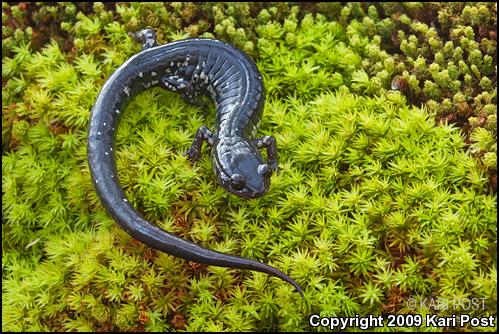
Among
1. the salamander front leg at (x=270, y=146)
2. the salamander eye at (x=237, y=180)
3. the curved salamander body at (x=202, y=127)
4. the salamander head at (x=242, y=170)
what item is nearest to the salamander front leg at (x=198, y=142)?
the curved salamander body at (x=202, y=127)

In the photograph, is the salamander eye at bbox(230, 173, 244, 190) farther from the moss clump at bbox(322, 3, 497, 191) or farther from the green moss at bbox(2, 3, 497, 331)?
the moss clump at bbox(322, 3, 497, 191)

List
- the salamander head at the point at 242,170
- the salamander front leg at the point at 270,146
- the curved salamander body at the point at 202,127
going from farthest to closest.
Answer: the salamander front leg at the point at 270,146, the salamander head at the point at 242,170, the curved salamander body at the point at 202,127

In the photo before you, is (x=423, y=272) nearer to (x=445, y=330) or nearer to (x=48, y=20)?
(x=445, y=330)

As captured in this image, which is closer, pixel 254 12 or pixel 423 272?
pixel 423 272

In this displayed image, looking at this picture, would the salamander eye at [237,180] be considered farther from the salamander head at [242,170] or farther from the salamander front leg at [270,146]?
the salamander front leg at [270,146]

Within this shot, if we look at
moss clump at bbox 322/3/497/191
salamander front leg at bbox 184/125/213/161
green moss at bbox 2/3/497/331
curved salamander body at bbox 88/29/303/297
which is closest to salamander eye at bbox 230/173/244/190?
curved salamander body at bbox 88/29/303/297

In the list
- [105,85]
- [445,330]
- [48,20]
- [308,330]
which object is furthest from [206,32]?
[445,330]
